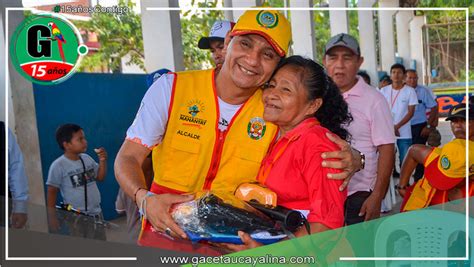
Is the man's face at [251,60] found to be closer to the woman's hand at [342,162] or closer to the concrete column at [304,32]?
the woman's hand at [342,162]

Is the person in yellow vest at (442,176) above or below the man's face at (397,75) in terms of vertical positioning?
below

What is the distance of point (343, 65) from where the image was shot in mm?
3713

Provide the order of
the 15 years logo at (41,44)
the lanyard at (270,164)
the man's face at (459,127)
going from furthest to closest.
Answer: the 15 years logo at (41,44)
the man's face at (459,127)
the lanyard at (270,164)

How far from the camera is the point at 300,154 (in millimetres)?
1942

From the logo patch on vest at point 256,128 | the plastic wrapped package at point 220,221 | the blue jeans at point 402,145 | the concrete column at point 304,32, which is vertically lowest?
the blue jeans at point 402,145

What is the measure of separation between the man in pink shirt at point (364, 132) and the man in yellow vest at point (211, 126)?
4.37ft

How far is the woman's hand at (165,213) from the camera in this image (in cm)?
183

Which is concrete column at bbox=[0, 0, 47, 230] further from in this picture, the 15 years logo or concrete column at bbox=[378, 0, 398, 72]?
concrete column at bbox=[378, 0, 398, 72]

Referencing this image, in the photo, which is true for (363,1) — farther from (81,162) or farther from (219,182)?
(219,182)

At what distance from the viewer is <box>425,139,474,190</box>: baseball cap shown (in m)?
3.00

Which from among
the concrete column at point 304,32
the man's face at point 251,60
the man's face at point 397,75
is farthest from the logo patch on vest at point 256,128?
the concrete column at point 304,32

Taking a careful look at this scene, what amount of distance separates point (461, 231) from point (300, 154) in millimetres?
938

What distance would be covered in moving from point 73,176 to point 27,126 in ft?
1.78

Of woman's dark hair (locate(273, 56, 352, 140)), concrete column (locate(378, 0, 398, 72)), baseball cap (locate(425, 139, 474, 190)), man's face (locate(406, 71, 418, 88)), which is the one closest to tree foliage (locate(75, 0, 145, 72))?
man's face (locate(406, 71, 418, 88))
